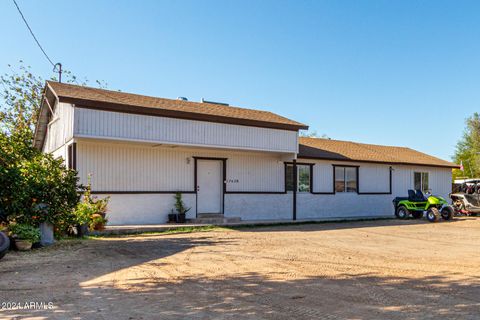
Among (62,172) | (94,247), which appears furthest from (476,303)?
(62,172)

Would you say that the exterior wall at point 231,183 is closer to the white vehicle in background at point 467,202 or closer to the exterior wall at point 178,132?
the exterior wall at point 178,132

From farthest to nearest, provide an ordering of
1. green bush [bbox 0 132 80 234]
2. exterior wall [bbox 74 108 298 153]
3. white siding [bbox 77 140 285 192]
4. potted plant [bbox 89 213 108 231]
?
1. white siding [bbox 77 140 285 192]
2. exterior wall [bbox 74 108 298 153]
3. potted plant [bbox 89 213 108 231]
4. green bush [bbox 0 132 80 234]

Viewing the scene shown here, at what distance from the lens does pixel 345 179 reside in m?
20.3

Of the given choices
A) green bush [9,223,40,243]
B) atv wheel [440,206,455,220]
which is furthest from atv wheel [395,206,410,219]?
green bush [9,223,40,243]

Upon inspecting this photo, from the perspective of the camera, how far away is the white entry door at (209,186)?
1625 centimetres

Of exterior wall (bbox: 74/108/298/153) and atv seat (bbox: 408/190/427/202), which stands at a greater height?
exterior wall (bbox: 74/108/298/153)

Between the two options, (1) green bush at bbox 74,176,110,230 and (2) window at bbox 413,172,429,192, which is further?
(2) window at bbox 413,172,429,192

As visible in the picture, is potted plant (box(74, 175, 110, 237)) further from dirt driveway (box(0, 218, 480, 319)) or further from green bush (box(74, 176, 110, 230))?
dirt driveway (box(0, 218, 480, 319))

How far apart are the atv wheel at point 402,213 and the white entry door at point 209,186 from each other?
351 inches

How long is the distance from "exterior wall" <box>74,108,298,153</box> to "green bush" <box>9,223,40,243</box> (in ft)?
12.4

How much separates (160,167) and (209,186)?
2.20 meters

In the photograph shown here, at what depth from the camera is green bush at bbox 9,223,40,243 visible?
9250 millimetres

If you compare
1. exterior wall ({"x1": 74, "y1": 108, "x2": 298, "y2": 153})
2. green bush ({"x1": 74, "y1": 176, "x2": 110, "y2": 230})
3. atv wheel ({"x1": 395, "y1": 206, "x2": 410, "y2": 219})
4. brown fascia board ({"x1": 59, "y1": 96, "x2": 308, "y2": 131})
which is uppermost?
brown fascia board ({"x1": 59, "y1": 96, "x2": 308, "y2": 131})

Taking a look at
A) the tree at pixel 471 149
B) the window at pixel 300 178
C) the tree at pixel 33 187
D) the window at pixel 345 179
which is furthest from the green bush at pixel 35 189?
the tree at pixel 471 149
